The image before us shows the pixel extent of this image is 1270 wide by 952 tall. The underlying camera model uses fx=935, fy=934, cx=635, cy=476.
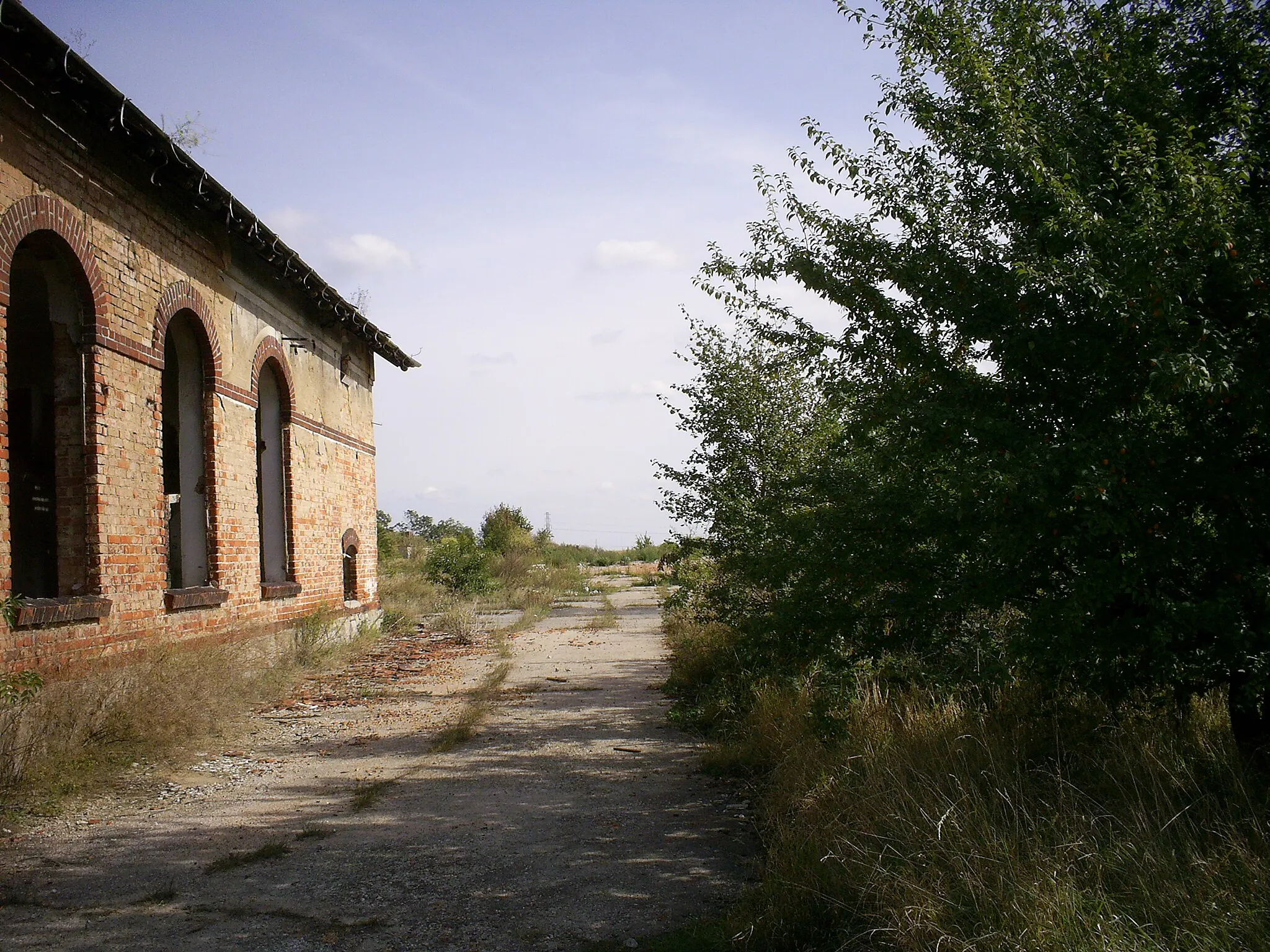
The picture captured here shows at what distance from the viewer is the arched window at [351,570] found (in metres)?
16.5

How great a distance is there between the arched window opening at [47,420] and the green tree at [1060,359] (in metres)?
6.23

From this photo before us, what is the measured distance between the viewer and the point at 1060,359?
13.9ft

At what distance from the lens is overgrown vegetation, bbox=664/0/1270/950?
11.8 feet

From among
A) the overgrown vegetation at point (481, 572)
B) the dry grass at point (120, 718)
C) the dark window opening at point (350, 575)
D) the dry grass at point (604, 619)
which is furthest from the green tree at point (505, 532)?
the dry grass at point (120, 718)

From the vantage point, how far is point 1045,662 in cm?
427

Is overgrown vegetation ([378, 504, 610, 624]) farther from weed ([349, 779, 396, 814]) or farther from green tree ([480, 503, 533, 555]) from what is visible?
weed ([349, 779, 396, 814])

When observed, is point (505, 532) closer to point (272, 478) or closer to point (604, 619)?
point (604, 619)

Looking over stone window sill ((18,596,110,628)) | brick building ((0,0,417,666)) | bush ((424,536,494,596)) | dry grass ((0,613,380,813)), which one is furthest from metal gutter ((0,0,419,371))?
bush ((424,536,494,596))

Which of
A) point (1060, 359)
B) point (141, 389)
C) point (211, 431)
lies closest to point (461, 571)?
point (211, 431)

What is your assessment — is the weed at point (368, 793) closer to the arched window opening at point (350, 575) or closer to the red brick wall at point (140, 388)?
the red brick wall at point (140, 388)

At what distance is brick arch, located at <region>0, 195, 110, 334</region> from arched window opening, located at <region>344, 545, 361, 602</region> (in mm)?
8657

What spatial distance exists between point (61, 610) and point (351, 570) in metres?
9.40

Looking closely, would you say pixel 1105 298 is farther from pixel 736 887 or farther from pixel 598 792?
pixel 598 792

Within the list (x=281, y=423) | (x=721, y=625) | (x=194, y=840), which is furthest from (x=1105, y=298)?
(x=281, y=423)
